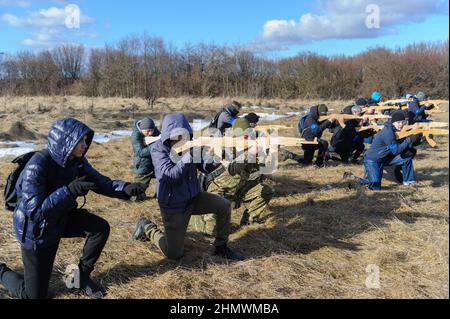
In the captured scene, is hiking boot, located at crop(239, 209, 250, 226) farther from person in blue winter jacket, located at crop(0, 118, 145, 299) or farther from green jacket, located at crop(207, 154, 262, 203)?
person in blue winter jacket, located at crop(0, 118, 145, 299)

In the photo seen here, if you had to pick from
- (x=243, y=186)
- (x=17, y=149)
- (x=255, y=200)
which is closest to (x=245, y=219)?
(x=255, y=200)

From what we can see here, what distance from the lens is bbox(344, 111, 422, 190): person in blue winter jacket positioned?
7586 millimetres

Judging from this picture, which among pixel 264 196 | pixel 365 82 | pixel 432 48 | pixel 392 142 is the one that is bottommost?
pixel 264 196

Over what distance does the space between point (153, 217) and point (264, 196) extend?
60.7 inches

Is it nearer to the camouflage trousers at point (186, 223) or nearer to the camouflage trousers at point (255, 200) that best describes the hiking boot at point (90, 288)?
the camouflage trousers at point (186, 223)

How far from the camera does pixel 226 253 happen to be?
4477mm

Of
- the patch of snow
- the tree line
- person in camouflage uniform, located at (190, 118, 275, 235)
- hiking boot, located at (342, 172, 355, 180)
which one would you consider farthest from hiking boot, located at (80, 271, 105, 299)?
the tree line

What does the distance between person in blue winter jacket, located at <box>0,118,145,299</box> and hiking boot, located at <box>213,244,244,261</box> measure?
1343mm

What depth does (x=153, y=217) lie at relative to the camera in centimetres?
585

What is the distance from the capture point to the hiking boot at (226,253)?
445 cm

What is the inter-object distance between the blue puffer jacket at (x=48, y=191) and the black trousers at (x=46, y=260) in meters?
0.11

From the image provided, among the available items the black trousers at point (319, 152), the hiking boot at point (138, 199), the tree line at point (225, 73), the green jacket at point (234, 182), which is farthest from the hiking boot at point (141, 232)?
the tree line at point (225, 73)

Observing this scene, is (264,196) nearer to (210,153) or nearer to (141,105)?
(210,153)
